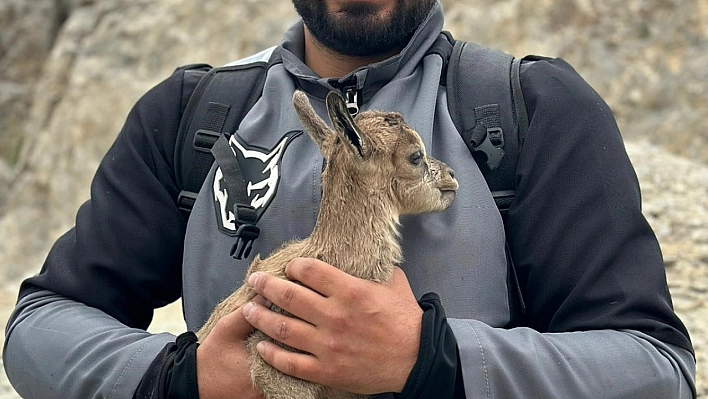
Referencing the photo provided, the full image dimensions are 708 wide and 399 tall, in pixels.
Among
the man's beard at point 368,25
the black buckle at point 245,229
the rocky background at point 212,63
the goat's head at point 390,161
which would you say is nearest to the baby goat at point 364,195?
the goat's head at point 390,161

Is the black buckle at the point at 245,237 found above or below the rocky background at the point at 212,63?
above

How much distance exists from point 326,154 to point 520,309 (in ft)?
3.33

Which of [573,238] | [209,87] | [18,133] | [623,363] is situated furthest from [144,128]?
[18,133]

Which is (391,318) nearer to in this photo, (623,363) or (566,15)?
(623,363)

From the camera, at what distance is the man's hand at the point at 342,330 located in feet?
10.4

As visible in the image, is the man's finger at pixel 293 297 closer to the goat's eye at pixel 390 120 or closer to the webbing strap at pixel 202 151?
the goat's eye at pixel 390 120

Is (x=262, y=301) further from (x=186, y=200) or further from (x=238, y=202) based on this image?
(x=186, y=200)

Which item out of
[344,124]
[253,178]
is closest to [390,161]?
[344,124]

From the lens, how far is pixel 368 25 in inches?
159

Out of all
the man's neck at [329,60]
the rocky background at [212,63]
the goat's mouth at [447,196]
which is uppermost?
the man's neck at [329,60]

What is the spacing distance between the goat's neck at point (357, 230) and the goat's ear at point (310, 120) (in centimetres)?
17

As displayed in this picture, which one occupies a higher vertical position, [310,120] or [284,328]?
[310,120]

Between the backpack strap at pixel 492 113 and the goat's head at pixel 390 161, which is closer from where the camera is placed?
the goat's head at pixel 390 161

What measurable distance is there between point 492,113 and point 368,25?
2.27 ft
